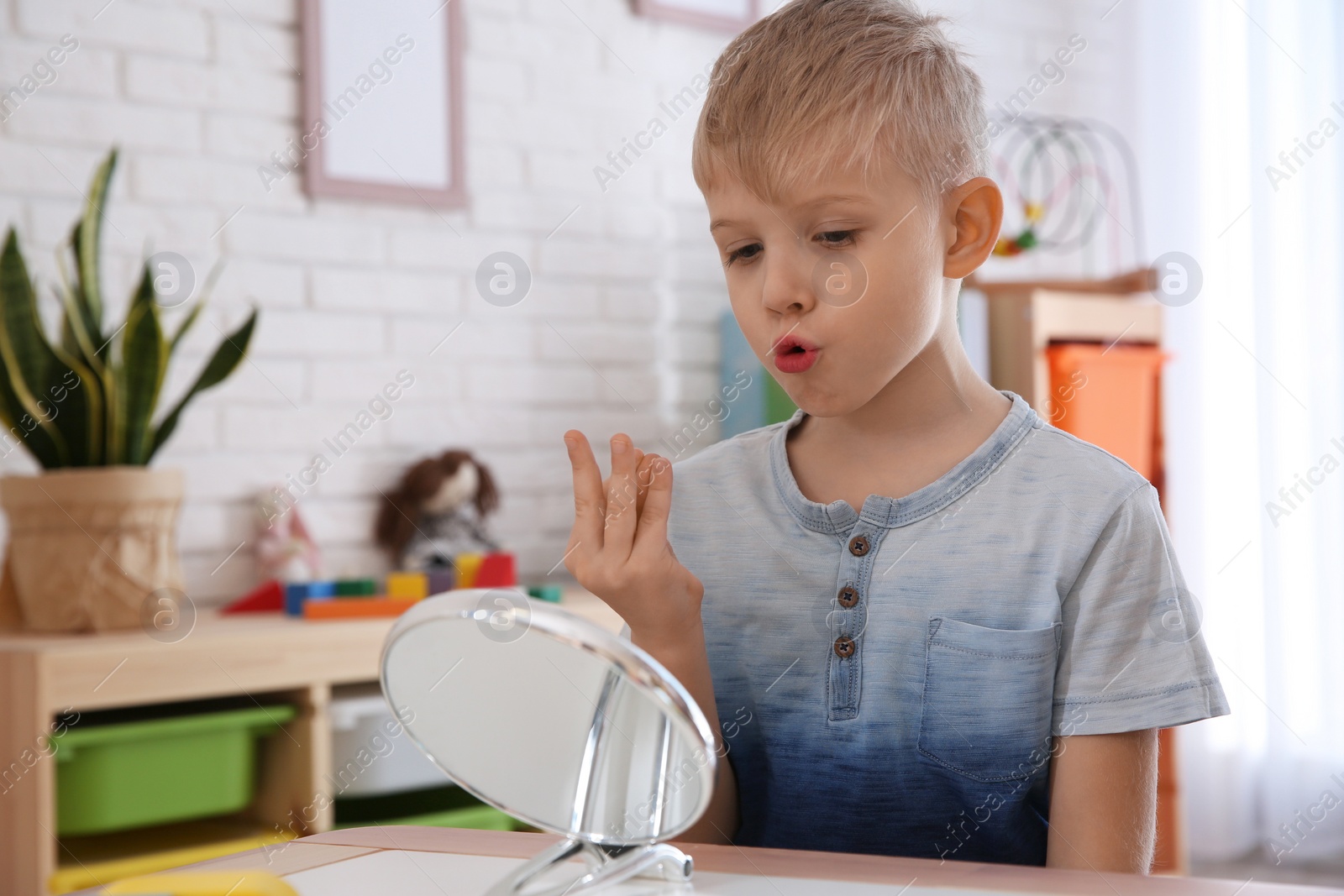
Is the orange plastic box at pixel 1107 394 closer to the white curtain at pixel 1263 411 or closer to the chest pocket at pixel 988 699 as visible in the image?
the white curtain at pixel 1263 411

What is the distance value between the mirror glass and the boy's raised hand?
0.13 metres

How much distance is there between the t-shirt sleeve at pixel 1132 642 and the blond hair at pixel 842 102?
260mm

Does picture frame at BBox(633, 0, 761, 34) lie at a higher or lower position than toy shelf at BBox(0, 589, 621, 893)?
higher

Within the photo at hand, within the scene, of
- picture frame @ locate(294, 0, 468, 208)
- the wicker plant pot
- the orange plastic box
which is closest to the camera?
the wicker plant pot

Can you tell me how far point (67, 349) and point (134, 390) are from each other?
0.10 metres

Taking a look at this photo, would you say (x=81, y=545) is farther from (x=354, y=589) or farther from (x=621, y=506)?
(x=621, y=506)

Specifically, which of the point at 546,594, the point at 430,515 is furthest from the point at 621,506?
the point at 430,515

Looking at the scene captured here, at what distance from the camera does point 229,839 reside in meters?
1.46

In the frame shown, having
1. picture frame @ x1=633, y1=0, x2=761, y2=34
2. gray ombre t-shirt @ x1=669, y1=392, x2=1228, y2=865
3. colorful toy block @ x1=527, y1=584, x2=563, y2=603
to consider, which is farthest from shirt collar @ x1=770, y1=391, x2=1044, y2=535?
picture frame @ x1=633, y1=0, x2=761, y2=34

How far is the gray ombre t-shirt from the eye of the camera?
2.50 feet

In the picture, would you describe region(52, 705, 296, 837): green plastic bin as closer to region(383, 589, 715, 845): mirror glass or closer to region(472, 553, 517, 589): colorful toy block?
region(472, 553, 517, 589): colorful toy block

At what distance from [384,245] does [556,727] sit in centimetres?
163

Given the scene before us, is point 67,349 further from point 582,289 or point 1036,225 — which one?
point 1036,225

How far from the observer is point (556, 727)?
0.51m
